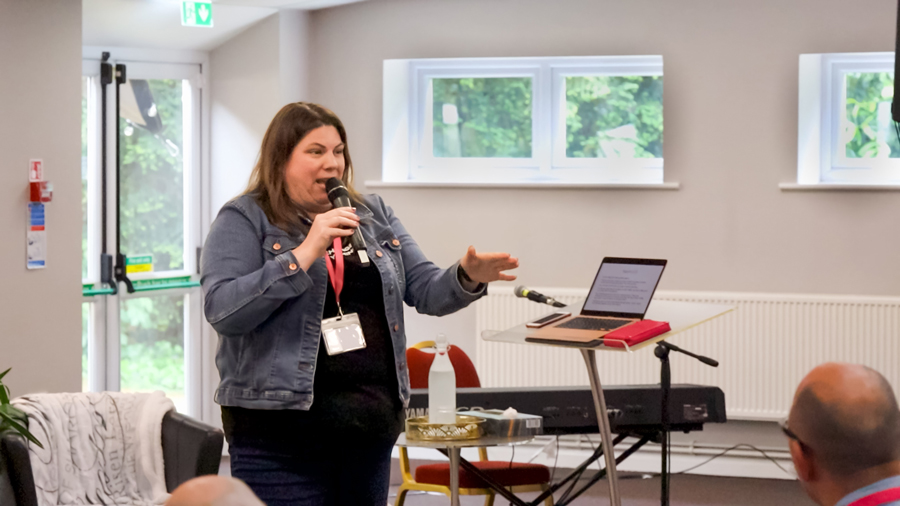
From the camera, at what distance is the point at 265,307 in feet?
5.70

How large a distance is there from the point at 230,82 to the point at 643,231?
2376 mm

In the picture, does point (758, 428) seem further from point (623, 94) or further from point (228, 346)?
point (228, 346)

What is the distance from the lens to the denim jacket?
173cm

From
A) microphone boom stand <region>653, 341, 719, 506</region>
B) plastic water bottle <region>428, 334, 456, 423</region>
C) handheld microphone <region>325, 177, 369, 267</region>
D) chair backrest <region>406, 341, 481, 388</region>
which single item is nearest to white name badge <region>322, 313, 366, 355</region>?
handheld microphone <region>325, 177, 369, 267</region>

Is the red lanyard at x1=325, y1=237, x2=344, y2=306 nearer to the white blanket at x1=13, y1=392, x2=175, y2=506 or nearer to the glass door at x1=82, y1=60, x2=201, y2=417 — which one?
the white blanket at x1=13, y1=392, x2=175, y2=506

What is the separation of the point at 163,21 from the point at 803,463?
4191mm

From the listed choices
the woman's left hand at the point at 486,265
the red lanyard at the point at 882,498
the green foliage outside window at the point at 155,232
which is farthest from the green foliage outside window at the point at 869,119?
the red lanyard at the point at 882,498

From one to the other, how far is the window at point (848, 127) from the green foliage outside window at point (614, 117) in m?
0.73

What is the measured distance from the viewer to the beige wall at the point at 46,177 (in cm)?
379

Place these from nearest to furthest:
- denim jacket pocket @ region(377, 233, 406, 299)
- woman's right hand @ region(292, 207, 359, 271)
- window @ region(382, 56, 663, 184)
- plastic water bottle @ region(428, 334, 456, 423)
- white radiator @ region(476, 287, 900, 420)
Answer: woman's right hand @ region(292, 207, 359, 271) < denim jacket pocket @ region(377, 233, 406, 299) < plastic water bottle @ region(428, 334, 456, 423) < white radiator @ region(476, 287, 900, 420) < window @ region(382, 56, 663, 184)

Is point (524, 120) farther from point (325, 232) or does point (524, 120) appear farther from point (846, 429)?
point (846, 429)

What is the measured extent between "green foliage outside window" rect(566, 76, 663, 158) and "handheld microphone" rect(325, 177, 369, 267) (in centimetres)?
321

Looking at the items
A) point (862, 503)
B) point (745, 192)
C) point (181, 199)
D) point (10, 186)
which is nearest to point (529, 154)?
point (745, 192)

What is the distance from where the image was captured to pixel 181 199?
5.10 m
